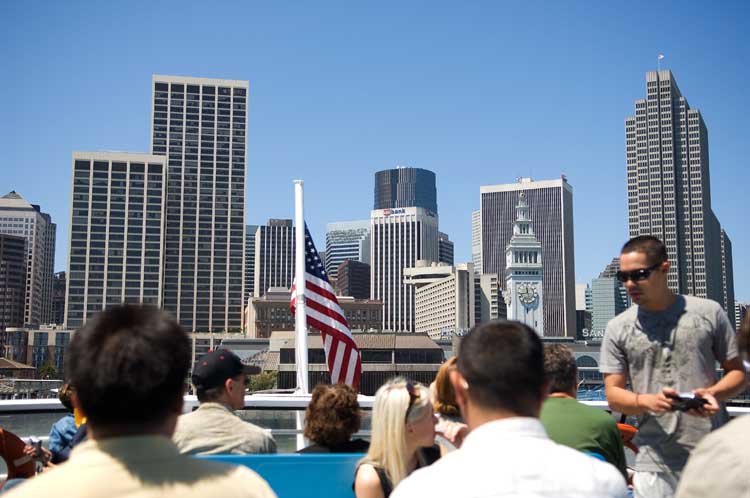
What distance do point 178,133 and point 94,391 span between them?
8009 inches

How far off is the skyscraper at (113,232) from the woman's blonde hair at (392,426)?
16880cm

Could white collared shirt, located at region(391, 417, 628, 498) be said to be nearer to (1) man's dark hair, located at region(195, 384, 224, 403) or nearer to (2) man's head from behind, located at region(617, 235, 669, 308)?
(2) man's head from behind, located at region(617, 235, 669, 308)

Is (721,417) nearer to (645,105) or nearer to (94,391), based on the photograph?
(94,391)

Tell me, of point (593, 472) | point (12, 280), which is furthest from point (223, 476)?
point (12, 280)

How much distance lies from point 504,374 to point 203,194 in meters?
191

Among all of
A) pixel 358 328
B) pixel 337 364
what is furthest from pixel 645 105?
pixel 337 364

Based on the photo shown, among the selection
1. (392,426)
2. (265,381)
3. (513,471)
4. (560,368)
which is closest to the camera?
(513,471)

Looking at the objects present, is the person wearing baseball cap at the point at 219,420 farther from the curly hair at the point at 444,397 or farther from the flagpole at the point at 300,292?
the flagpole at the point at 300,292

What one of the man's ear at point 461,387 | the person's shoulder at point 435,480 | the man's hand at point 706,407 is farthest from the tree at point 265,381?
the person's shoulder at point 435,480

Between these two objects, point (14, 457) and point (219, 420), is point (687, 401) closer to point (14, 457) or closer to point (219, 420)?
point (219, 420)

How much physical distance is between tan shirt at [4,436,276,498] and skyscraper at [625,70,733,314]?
17316cm

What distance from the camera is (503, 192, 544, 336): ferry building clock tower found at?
562 feet

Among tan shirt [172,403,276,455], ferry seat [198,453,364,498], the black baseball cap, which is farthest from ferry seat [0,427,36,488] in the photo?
ferry seat [198,453,364,498]

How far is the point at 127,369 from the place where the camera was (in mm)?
1877
